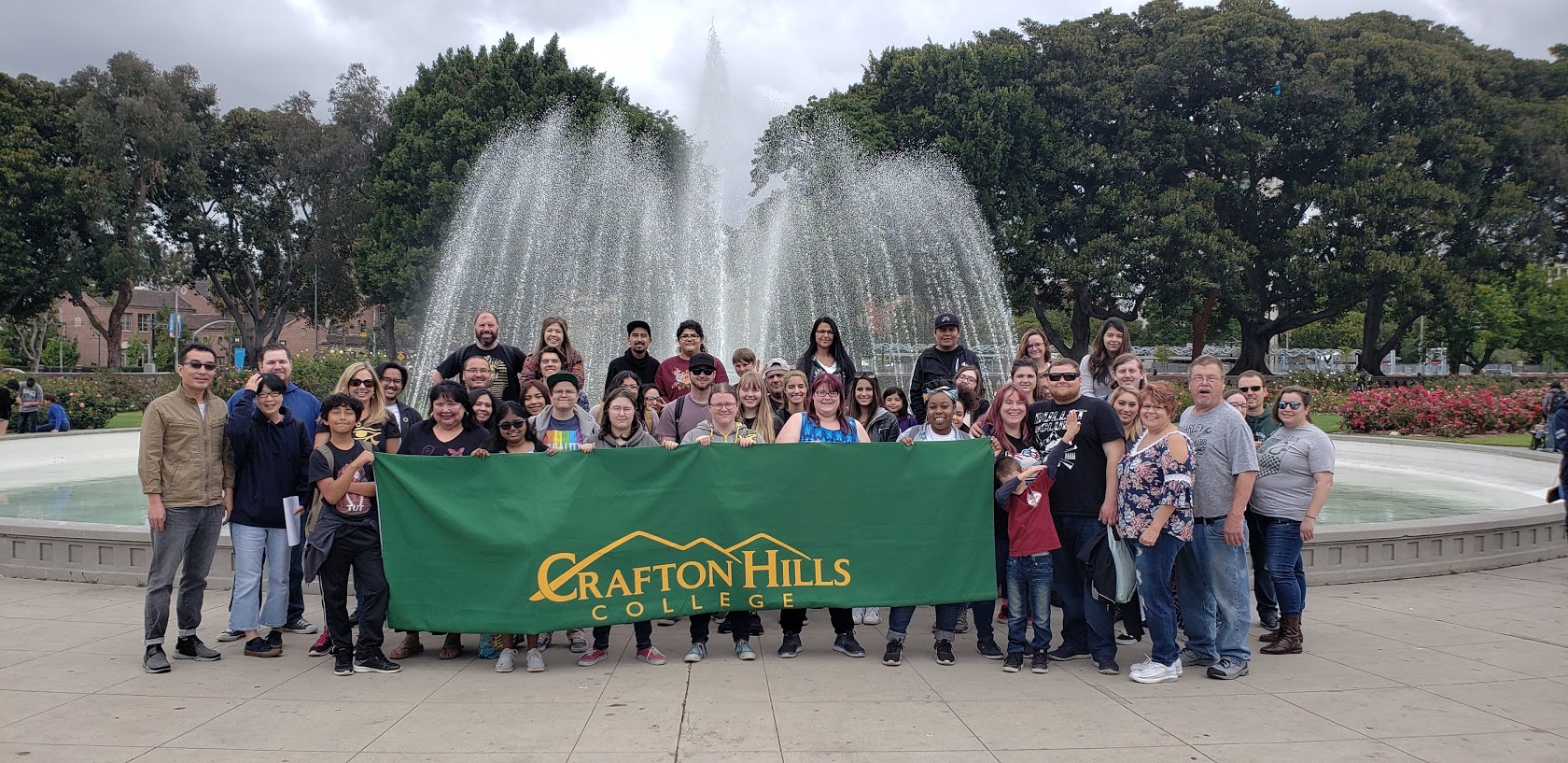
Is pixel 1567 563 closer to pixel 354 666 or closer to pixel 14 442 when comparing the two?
pixel 354 666

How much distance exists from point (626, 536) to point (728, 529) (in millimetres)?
587

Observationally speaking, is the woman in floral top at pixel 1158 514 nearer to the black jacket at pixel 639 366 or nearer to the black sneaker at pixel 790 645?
the black sneaker at pixel 790 645

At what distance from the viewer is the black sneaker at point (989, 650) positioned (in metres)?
5.78

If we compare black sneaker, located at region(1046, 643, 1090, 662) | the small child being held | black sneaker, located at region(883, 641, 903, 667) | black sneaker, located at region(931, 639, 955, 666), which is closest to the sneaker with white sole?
black sneaker, located at region(883, 641, 903, 667)

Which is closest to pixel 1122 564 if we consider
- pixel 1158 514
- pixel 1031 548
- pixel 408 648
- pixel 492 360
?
pixel 1158 514

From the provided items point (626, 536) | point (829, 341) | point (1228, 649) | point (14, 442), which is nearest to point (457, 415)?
point (626, 536)

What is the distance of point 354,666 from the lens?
5434 millimetres

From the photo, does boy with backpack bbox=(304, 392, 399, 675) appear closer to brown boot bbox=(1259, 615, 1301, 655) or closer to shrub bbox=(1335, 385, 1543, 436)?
brown boot bbox=(1259, 615, 1301, 655)

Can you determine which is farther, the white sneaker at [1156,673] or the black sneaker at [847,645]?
the black sneaker at [847,645]

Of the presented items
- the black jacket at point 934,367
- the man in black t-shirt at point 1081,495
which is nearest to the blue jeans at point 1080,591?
the man in black t-shirt at point 1081,495

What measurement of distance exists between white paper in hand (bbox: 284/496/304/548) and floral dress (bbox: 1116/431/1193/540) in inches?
188

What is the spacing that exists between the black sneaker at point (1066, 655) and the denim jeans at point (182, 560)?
16.1 feet

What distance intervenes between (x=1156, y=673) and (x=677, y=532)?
2.73 meters

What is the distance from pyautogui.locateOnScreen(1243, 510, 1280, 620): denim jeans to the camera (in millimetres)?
6238
